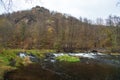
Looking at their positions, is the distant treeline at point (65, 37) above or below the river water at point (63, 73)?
above

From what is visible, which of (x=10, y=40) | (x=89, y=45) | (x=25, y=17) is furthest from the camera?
(x=25, y=17)

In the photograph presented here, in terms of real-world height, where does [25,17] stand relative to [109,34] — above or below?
above

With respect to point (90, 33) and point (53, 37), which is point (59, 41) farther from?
point (90, 33)

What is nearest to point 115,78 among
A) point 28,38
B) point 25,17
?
point 28,38

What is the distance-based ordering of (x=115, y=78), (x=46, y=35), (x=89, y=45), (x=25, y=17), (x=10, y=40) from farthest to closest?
1. (x=25, y=17)
2. (x=46, y=35)
3. (x=89, y=45)
4. (x=10, y=40)
5. (x=115, y=78)

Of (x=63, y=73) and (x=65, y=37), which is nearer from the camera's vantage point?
(x=63, y=73)

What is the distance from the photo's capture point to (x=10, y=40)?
96438 mm

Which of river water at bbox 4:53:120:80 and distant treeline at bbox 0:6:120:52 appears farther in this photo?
distant treeline at bbox 0:6:120:52

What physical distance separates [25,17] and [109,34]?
7672 centimetres

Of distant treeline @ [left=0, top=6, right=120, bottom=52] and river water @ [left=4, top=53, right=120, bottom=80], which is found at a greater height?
distant treeline @ [left=0, top=6, right=120, bottom=52]

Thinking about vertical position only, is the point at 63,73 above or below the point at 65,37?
below

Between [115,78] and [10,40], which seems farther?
[10,40]

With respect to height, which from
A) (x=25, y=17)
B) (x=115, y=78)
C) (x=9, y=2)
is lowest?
(x=115, y=78)

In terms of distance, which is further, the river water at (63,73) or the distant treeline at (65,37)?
the distant treeline at (65,37)
